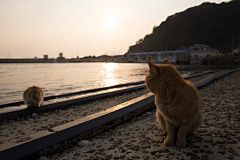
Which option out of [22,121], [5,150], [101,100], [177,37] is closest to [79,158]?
[5,150]

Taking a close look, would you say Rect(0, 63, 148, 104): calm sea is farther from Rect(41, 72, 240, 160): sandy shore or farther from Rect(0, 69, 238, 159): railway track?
Rect(41, 72, 240, 160): sandy shore

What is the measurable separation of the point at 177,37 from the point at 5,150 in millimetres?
163176

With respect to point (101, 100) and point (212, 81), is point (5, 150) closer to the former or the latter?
point (101, 100)

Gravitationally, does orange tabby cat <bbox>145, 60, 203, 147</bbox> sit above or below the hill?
below

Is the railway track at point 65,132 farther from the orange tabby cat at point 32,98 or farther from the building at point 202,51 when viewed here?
the building at point 202,51

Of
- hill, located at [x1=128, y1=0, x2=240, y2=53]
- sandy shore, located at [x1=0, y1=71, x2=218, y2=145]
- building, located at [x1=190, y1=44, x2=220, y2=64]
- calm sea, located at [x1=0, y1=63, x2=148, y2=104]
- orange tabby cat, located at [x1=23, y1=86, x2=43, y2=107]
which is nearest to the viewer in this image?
sandy shore, located at [x1=0, y1=71, x2=218, y2=145]

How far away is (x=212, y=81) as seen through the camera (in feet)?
30.6

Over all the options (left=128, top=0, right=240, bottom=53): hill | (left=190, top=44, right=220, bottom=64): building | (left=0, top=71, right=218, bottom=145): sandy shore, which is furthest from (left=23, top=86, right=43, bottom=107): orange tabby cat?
(left=128, top=0, right=240, bottom=53): hill

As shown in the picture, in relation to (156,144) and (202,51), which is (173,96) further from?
(202,51)

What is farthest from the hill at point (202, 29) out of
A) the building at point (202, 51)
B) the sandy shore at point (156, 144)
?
the sandy shore at point (156, 144)

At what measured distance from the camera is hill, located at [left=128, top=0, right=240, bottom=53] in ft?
389

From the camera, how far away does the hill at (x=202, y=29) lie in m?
119

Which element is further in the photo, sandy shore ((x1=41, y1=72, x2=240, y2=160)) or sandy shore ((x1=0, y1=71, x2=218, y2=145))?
sandy shore ((x1=0, y1=71, x2=218, y2=145))

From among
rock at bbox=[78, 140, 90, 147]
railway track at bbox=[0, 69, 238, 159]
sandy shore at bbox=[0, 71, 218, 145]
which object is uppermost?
railway track at bbox=[0, 69, 238, 159]
